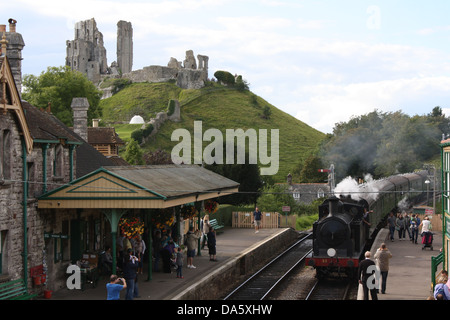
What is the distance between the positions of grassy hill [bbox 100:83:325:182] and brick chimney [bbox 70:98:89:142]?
64.6m

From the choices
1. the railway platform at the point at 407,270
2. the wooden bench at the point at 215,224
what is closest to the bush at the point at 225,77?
the wooden bench at the point at 215,224

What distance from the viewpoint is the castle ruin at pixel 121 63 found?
13638cm

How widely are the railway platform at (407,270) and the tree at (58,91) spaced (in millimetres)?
33462

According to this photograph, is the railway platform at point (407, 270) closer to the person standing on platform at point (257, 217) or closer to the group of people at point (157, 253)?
the group of people at point (157, 253)

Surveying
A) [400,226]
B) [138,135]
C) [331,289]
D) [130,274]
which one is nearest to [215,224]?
[400,226]

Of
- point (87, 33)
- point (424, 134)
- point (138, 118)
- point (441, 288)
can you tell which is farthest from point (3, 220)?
point (87, 33)

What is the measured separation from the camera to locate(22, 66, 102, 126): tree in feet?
173

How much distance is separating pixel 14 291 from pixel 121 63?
497ft

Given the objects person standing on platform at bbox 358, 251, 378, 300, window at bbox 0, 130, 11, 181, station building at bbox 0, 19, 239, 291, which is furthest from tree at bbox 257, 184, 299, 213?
window at bbox 0, 130, 11, 181

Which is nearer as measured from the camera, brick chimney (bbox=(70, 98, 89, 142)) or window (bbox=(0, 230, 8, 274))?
window (bbox=(0, 230, 8, 274))

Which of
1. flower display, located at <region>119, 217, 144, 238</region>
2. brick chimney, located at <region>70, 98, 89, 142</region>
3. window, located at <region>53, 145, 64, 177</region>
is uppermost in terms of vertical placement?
brick chimney, located at <region>70, 98, 89, 142</region>

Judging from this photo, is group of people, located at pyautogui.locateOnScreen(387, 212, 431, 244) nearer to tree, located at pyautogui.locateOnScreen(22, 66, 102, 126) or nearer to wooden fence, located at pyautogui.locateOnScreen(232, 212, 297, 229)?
wooden fence, located at pyautogui.locateOnScreen(232, 212, 297, 229)

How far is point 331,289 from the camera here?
20750 millimetres

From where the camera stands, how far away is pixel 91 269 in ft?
59.0
